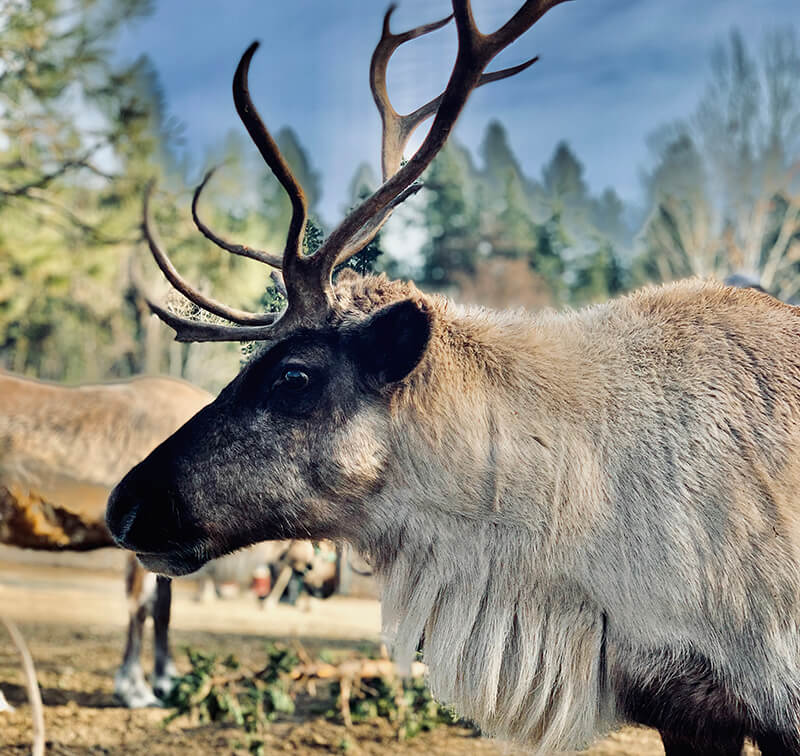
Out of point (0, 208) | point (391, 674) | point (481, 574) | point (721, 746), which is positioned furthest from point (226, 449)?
point (0, 208)

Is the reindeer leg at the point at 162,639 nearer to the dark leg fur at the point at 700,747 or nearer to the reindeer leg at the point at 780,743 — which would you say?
the dark leg fur at the point at 700,747

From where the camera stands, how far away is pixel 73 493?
5746 mm

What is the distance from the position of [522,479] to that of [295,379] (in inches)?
30.7

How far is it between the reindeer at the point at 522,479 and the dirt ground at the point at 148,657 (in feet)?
2.02

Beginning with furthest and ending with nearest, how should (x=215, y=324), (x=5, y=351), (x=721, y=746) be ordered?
(x=5, y=351), (x=215, y=324), (x=721, y=746)

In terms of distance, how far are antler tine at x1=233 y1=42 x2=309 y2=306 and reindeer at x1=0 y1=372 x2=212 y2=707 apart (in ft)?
10.2

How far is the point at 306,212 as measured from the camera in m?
2.83

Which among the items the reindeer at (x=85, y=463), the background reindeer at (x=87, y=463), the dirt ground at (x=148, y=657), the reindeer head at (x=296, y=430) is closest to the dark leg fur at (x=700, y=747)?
the dirt ground at (x=148, y=657)

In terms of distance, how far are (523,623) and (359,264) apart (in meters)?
1.42

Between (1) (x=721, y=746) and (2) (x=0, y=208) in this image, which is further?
(2) (x=0, y=208)

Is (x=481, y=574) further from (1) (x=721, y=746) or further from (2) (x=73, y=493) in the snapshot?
→ (2) (x=73, y=493)

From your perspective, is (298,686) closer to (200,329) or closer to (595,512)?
(200,329)

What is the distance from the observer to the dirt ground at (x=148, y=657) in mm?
4969

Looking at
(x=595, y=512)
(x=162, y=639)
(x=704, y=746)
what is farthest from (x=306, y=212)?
(x=162, y=639)
